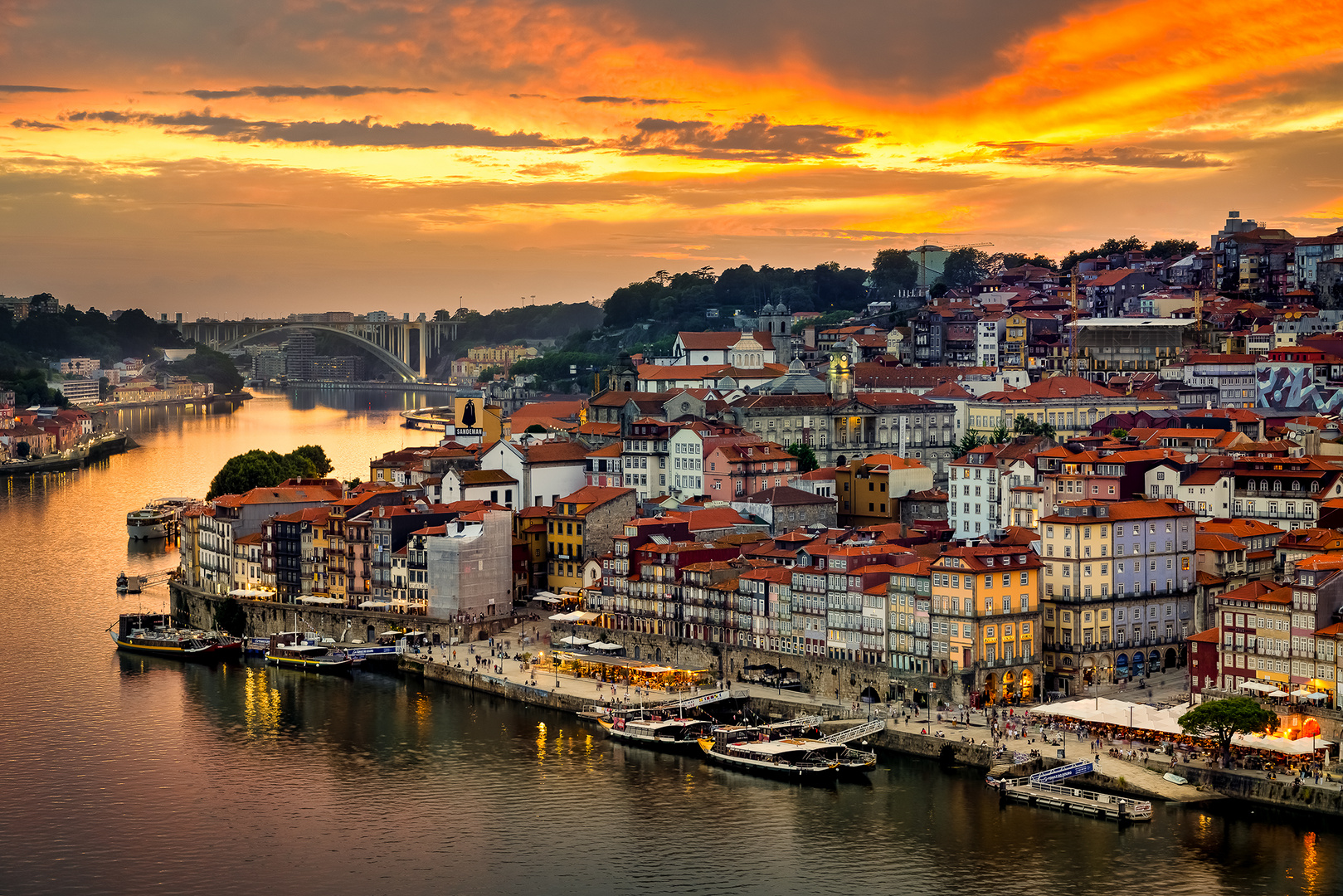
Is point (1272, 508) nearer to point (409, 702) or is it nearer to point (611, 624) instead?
point (611, 624)

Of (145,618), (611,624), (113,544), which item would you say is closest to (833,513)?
(611,624)

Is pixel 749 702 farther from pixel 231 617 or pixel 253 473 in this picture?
pixel 253 473

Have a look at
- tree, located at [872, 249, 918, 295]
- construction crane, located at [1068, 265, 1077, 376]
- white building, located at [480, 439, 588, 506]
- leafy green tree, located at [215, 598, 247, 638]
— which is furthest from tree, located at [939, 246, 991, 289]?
leafy green tree, located at [215, 598, 247, 638]

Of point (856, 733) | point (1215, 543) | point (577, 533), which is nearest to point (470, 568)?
point (577, 533)

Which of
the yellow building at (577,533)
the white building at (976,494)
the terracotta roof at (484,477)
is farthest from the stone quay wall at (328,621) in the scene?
the white building at (976,494)

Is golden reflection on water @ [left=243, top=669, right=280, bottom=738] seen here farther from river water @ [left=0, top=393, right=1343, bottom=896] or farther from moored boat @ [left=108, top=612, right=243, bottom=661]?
moored boat @ [left=108, top=612, right=243, bottom=661]

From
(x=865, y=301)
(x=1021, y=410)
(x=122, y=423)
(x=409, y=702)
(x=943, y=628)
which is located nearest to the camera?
(x=943, y=628)

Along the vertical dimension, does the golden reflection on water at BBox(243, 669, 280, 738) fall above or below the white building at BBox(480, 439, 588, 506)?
below
